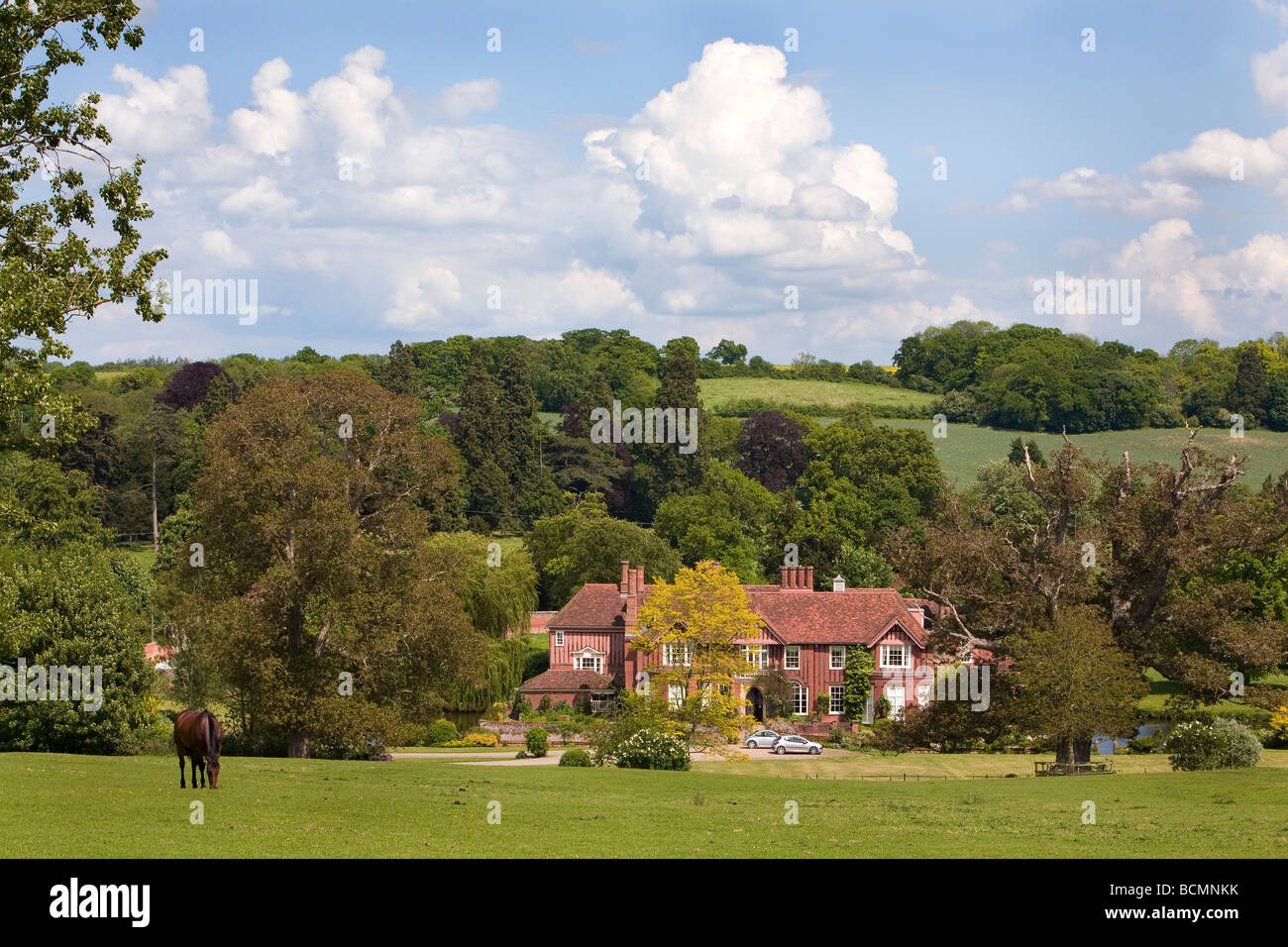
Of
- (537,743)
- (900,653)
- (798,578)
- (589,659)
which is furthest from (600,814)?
(798,578)

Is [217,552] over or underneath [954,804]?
over

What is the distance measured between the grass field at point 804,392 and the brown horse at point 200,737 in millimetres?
147072

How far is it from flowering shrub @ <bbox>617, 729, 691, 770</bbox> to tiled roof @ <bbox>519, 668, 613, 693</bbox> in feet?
106

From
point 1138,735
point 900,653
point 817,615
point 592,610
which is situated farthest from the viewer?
point 592,610

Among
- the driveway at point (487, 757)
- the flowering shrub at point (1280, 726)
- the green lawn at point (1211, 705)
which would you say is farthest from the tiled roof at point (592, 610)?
the flowering shrub at point (1280, 726)

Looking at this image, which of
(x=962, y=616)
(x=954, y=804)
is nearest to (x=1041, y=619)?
(x=962, y=616)

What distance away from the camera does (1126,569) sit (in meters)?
45.8

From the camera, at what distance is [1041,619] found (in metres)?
44.9

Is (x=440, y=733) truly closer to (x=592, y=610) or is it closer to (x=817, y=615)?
(x=592, y=610)

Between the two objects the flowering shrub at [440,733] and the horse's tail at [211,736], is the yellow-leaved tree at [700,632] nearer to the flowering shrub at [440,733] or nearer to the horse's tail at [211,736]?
the flowering shrub at [440,733]

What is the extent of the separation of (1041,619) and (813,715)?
29234 millimetres

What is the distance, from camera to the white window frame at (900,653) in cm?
7381

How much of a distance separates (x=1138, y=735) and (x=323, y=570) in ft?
129
